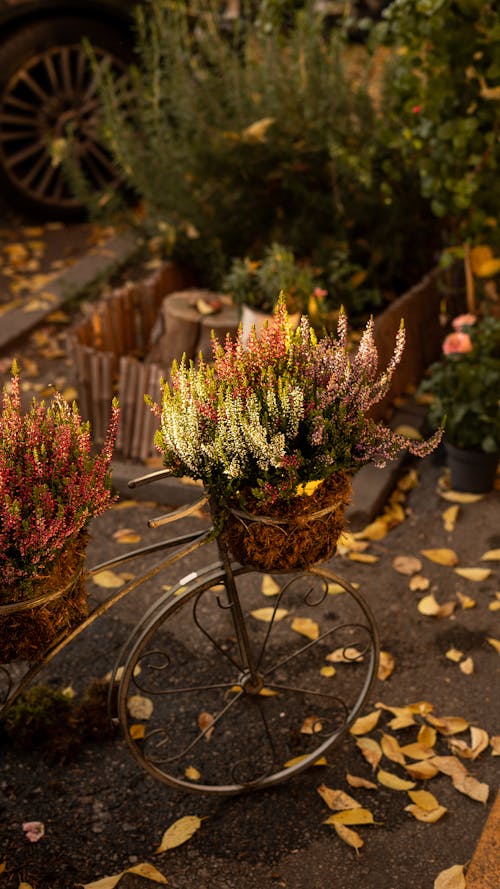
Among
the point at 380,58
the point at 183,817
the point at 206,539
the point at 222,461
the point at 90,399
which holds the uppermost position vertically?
the point at 380,58

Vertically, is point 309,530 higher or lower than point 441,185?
lower

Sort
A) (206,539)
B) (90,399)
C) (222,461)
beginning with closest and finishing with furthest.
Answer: (222,461) → (206,539) → (90,399)

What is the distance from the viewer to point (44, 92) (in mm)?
6992

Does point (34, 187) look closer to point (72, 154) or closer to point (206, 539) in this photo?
point (72, 154)

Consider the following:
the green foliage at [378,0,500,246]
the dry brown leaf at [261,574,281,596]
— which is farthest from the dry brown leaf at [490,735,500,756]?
the green foliage at [378,0,500,246]

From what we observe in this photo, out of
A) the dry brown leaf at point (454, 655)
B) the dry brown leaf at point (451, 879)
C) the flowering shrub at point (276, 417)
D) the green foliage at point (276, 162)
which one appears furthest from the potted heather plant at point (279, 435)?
the green foliage at point (276, 162)

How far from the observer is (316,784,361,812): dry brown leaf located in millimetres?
2934

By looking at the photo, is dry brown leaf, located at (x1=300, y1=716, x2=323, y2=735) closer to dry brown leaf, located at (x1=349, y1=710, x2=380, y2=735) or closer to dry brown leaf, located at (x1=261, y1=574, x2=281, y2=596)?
dry brown leaf, located at (x1=349, y1=710, x2=380, y2=735)

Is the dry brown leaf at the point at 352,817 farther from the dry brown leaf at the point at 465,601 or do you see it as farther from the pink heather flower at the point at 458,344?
the pink heather flower at the point at 458,344

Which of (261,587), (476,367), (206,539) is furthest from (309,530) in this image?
(476,367)

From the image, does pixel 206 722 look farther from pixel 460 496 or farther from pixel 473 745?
pixel 460 496

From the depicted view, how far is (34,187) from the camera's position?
23.9 feet

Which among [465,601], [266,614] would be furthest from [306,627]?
[465,601]

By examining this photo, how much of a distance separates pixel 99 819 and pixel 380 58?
591 cm
